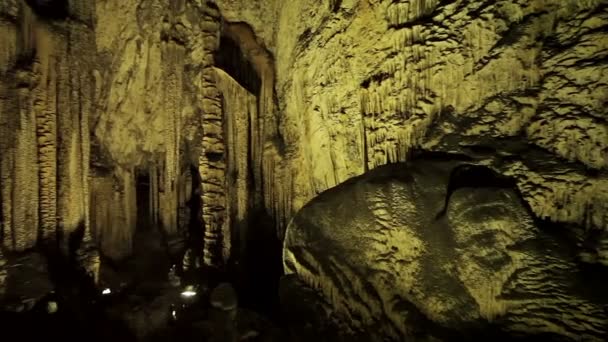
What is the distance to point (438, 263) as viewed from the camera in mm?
3605

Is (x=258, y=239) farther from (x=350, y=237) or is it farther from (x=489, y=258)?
(x=489, y=258)

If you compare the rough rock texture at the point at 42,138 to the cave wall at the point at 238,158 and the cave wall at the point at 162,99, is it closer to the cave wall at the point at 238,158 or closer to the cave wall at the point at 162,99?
the cave wall at the point at 162,99

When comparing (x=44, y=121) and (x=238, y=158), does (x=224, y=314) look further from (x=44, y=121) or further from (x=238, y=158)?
(x=44, y=121)

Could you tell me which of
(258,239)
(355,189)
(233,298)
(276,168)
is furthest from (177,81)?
(355,189)

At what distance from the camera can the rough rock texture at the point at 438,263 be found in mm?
2936

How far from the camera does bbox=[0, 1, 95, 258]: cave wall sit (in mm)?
7117

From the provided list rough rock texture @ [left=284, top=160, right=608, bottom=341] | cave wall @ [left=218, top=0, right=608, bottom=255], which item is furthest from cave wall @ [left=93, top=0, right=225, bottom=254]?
rough rock texture @ [left=284, top=160, right=608, bottom=341]

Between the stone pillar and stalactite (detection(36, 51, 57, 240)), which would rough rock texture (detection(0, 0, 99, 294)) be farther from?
the stone pillar

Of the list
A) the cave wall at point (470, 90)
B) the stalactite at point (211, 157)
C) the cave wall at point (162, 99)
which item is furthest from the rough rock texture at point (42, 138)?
the cave wall at point (470, 90)

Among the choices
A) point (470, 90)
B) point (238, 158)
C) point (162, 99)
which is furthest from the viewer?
point (162, 99)

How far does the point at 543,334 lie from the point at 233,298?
17.9 feet


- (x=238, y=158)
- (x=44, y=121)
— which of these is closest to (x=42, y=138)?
(x=44, y=121)

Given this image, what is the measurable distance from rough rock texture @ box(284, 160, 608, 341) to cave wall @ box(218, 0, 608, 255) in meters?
0.34

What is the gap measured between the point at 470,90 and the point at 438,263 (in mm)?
1889
